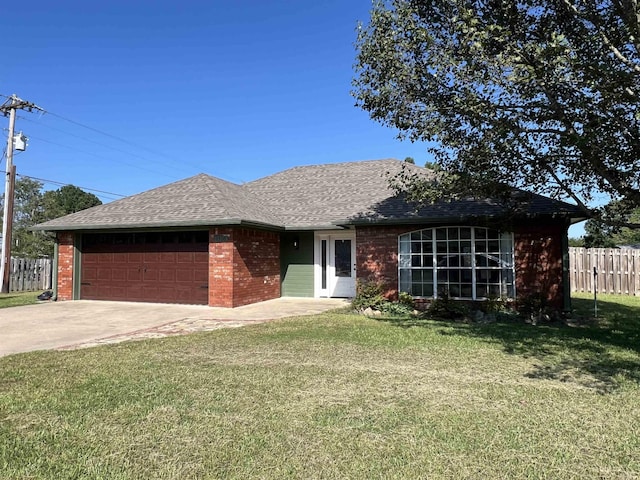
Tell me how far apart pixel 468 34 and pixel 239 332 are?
705 cm

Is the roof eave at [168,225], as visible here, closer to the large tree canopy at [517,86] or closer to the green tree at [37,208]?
the large tree canopy at [517,86]

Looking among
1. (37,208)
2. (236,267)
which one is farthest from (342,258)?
(37,208)

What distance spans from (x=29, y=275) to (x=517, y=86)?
21127mm

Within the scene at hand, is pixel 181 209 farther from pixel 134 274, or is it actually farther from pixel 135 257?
pixel 134 274

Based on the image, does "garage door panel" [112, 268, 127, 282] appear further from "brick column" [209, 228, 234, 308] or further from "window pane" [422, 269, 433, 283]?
"window pane" [422, 269, 433, 283]

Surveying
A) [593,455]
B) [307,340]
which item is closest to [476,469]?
[593,455]

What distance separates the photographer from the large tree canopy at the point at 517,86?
23.1ft

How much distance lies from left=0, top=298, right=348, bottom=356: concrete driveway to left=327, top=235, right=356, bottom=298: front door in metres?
0.75

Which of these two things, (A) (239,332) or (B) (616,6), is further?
(A) (239,332)

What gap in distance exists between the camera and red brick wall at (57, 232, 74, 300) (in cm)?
1450

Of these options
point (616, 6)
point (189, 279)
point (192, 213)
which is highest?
point (616, 6)

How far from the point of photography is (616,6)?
24.0 ft

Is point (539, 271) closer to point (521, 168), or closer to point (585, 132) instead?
point (521, 168)

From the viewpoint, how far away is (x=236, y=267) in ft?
40.9
